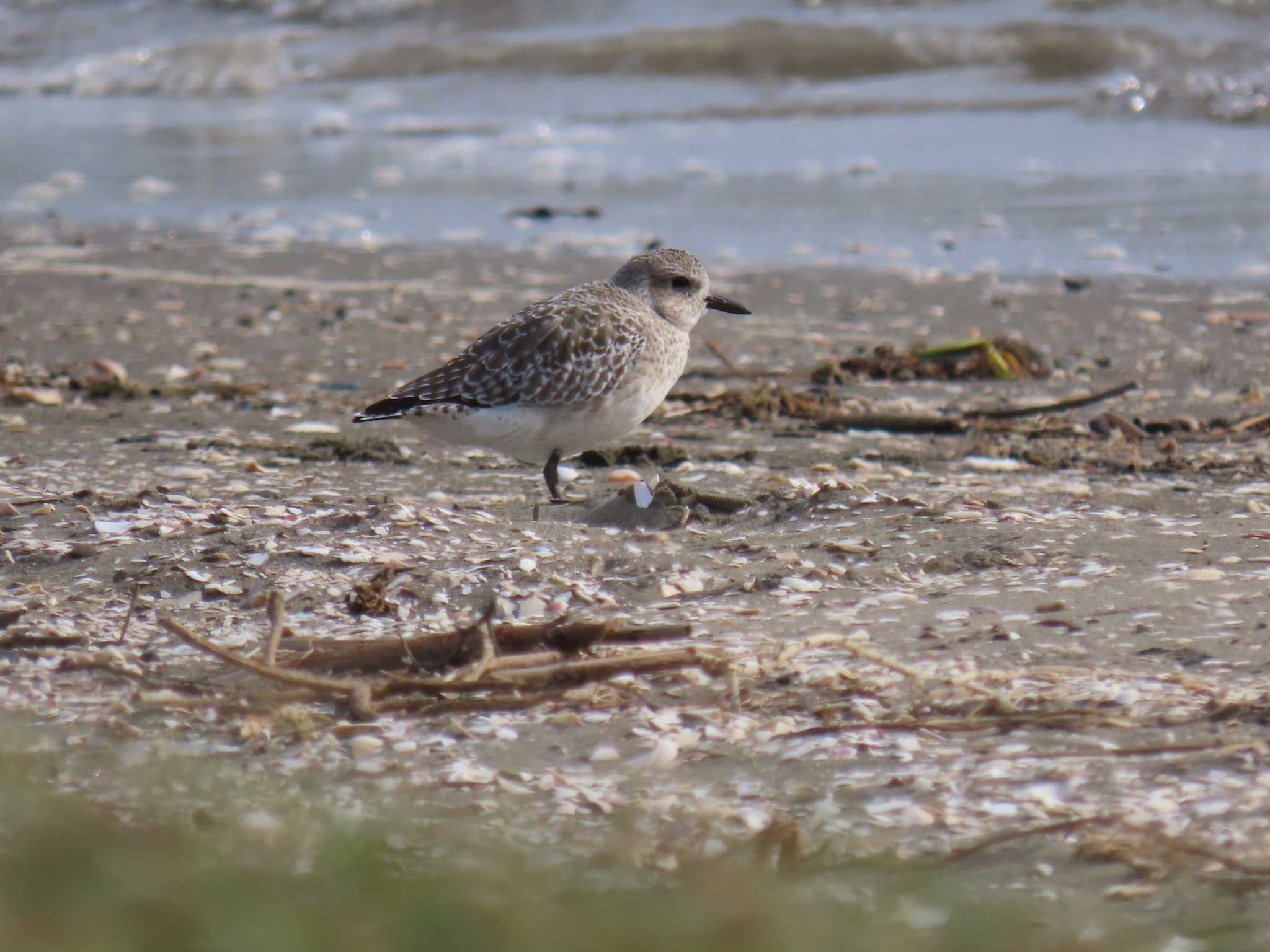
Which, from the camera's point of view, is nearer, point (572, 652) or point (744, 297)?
point (572, 652)

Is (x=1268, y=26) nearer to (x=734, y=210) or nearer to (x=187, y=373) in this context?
(x=734, y=210)

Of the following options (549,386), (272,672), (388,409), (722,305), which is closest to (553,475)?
(549,386)

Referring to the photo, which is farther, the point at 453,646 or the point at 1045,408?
the point at 1045,408

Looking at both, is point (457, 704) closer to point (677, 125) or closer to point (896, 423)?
point (896, 423)

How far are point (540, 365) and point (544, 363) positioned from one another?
0.02 meters

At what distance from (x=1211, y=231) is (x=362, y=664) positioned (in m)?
8.98

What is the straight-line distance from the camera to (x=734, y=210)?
12422 mm

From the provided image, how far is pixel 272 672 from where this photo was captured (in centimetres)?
360

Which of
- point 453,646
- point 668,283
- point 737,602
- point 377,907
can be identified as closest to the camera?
point 377,907

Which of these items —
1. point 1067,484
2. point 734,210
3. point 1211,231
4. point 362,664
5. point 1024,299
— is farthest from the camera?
point 734,210

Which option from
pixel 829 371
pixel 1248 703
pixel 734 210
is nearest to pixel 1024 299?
pixel 829 371

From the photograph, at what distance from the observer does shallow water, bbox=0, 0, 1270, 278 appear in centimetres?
1188

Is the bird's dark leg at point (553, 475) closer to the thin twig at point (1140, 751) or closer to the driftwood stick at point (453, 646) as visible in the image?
the driftwood stick at point (453, 646)

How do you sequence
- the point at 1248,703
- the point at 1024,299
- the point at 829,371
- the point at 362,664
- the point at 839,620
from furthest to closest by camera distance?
the point at 1024,299 → the point at 829,371 → the point at 839,620 → the point at 362,664 → the point at 1248,703
